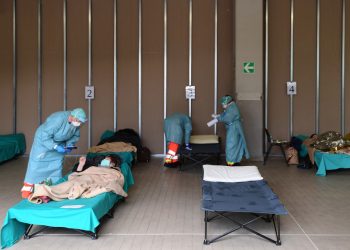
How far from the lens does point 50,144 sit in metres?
3.94

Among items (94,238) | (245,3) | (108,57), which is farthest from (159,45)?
(94,238)

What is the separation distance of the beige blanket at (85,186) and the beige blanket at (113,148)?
2352 mm

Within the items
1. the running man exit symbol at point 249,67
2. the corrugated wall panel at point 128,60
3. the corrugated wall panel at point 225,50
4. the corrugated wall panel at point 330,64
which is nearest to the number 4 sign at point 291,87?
the corrugated wall panel at point 330,64

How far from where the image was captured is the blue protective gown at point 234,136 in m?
5.99

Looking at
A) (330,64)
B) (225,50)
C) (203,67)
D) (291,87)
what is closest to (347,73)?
(330,64)

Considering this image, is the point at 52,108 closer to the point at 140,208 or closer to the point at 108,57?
the point at 108,57

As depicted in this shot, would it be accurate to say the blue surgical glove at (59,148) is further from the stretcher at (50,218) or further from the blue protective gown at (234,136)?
the blue protective gown at (234,136)

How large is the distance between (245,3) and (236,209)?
499 centimetres

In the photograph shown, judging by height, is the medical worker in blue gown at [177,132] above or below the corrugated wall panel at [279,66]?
below

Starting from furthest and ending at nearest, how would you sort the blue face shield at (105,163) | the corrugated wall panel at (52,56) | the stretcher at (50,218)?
the corrugated wall panel at (52,56)
the blue face shield at (105,163)
the stretcher at (50,218)

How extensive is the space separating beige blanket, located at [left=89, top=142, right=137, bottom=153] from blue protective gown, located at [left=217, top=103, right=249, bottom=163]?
5.54 ft

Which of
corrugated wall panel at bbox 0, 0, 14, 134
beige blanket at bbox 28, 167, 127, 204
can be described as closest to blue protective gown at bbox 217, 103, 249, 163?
beige blanket at bbox 28, 167, 127, 204

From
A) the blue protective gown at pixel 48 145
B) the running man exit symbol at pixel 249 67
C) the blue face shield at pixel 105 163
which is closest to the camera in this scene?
the blue protective gown at pixel 48 145

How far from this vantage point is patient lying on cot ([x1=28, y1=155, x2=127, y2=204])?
3.17 metres
